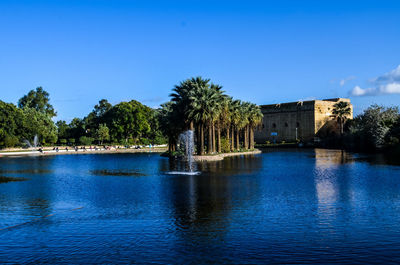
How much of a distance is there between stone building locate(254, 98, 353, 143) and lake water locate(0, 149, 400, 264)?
90.2m

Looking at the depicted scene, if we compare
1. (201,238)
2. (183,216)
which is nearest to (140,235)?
(201,238)

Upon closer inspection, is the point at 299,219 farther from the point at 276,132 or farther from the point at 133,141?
the point at 276,132

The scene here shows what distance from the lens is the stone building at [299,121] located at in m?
112

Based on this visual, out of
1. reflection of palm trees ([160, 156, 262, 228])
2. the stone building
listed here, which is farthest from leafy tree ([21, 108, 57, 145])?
the stone building

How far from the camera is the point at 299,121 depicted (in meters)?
115

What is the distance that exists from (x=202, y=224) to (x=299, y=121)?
105m

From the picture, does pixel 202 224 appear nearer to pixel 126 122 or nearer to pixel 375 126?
pixel 375 126

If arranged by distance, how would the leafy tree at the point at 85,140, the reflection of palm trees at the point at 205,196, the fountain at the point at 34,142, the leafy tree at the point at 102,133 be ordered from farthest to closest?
the leafy tree at the point at 102,133
the leafy tree at the point at 85,140
the fountain at the point at 34,142
the reflection of palm trees at the point at 205,196

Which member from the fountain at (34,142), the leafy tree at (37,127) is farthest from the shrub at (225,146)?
the fountain at (34,142)

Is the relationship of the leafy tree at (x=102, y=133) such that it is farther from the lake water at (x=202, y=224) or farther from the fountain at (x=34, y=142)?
the lake water at (x=202, y=224)

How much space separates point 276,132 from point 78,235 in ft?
368

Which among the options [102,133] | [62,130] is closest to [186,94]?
[102,133]

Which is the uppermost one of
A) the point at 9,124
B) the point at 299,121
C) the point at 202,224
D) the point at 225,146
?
the point at 299,121

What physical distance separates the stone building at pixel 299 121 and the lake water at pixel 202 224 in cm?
9019
